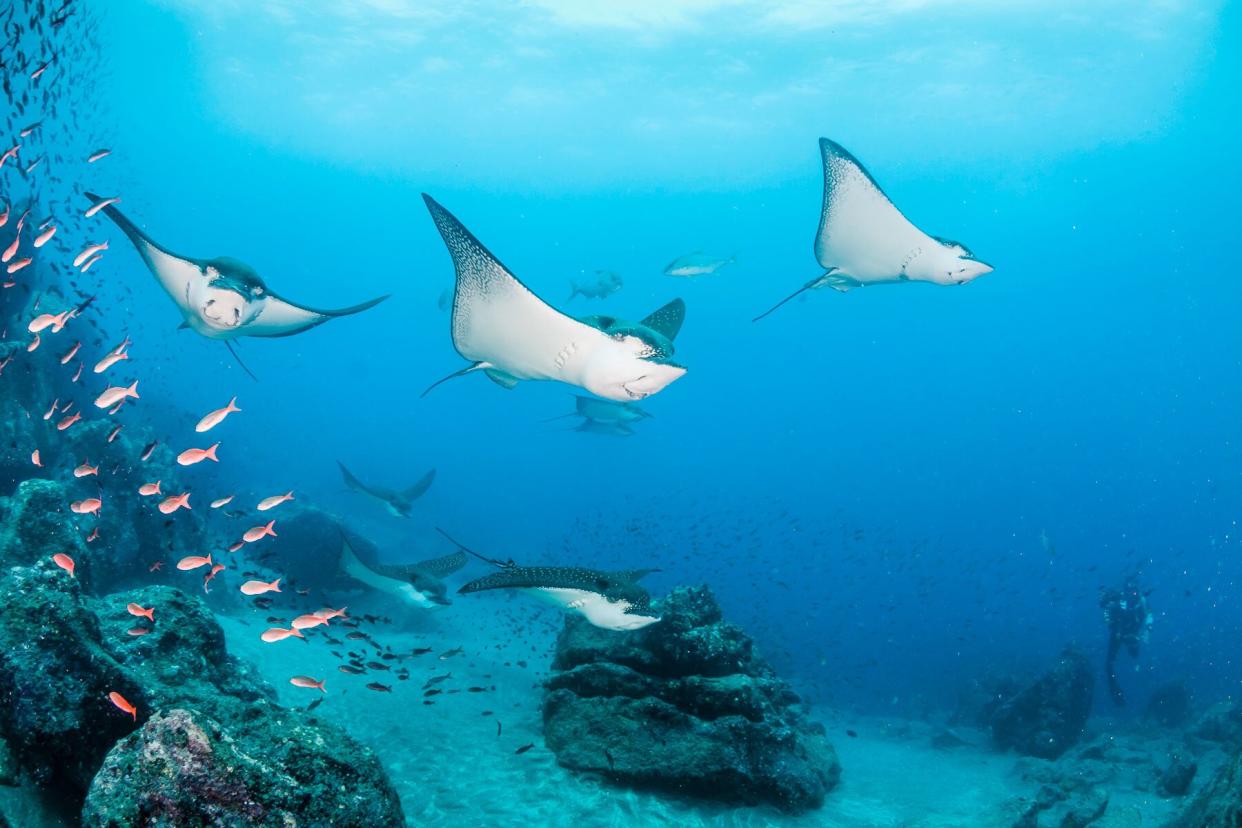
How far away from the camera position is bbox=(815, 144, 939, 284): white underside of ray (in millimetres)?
4863

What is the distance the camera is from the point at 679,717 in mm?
6105

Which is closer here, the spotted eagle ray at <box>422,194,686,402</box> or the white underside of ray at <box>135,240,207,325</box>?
the spotted eagle ray at <box>422,194,686,402</box>

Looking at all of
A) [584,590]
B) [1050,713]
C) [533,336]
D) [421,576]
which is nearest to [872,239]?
[533,336]

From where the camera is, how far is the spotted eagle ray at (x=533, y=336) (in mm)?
3730

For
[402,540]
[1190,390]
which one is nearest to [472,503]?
[402,540]

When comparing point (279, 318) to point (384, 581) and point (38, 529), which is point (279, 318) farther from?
point (384, 581)

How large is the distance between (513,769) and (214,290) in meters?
5.29

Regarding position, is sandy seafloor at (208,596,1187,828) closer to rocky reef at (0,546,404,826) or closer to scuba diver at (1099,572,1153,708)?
rocky reef at (0,546,404,826)

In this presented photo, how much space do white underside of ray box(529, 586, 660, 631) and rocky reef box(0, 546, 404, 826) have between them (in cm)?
245

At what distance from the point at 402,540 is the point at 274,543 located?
13.9m

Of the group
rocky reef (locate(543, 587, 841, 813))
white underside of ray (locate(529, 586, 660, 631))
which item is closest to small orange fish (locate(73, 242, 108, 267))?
white underside of ray (locate(529, 586, 660, 631))

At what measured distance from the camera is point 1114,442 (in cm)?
8181

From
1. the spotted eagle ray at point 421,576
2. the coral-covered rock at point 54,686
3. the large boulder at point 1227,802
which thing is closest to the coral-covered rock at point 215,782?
the coral-covered rock at point 54,686

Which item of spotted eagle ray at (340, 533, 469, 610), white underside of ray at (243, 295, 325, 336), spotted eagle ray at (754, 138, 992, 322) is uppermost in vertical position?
spotted eagle ray at (754, 138, 992, 322)
